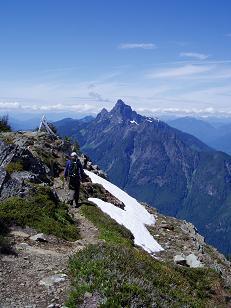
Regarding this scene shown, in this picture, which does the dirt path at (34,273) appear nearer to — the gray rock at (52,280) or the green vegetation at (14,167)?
the gray rock at (52,280)

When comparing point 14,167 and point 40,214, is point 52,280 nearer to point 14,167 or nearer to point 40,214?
point 40,214

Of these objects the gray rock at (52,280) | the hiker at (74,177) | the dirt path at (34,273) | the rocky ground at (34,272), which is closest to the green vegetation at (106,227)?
the hiker at (74,177)

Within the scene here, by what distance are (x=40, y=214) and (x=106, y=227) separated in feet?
16.8

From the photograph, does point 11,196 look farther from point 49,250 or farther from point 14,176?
point 49,250

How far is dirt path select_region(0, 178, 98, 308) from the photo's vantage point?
1202 cm

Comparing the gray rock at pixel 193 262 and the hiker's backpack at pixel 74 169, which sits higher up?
the hiker's backpack at pixel 74 169

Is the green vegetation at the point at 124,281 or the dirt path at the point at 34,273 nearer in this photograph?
the green vegetation at the point at 124,281

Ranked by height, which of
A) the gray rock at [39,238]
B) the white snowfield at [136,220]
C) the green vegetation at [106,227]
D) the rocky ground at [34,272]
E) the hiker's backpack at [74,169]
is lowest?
the white snowfield at [136,220]

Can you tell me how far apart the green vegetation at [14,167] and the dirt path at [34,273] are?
8620mm

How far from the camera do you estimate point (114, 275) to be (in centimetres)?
1273

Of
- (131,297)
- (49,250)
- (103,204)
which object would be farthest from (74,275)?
(103,204)

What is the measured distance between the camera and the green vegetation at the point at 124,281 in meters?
11.6

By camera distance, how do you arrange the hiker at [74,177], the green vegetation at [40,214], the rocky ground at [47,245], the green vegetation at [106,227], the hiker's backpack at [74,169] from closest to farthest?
the rocky ground at [47,245] < the green vegetation at [40,214] < the green vegetation at [106,227] < the hiker at [74,177] < the hiker's backpack at [74,169]

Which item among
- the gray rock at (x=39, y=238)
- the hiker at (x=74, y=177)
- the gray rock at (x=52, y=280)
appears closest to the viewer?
the gray rock at (x=52, y=280)
